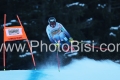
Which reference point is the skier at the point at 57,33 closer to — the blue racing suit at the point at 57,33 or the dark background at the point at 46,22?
the blue racing suit at the point at 57,33

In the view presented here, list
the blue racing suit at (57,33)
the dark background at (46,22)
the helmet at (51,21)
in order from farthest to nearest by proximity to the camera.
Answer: the dark background at (46,22) < the helmet at (51,21) < the blue racing suit at (57,33)

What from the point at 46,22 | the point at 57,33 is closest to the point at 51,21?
the point at 46,22

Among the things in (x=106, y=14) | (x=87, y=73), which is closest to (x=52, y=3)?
(x=106, y=14)

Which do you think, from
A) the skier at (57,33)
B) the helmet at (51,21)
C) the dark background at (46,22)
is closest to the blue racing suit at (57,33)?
the skier at (57,33)

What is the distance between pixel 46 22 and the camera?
226 inches

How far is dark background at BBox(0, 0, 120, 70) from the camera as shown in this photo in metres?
5.82

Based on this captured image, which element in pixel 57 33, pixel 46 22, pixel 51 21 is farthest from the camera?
pixel 46 22

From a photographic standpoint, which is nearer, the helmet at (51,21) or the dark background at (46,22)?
the helmet at (51,21)

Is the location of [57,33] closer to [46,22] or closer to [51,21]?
[51,21]

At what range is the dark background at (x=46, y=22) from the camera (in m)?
5.82

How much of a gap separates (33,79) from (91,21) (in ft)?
13.4

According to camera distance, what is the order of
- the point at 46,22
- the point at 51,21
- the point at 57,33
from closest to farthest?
the point at 57,33 → the point at 51,21 → the point at 46,22

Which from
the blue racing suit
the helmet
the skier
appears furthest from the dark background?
the blue racing suit

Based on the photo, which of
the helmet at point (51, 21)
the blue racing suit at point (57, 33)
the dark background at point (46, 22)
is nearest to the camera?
the blue racing suit at point (57, 33)
